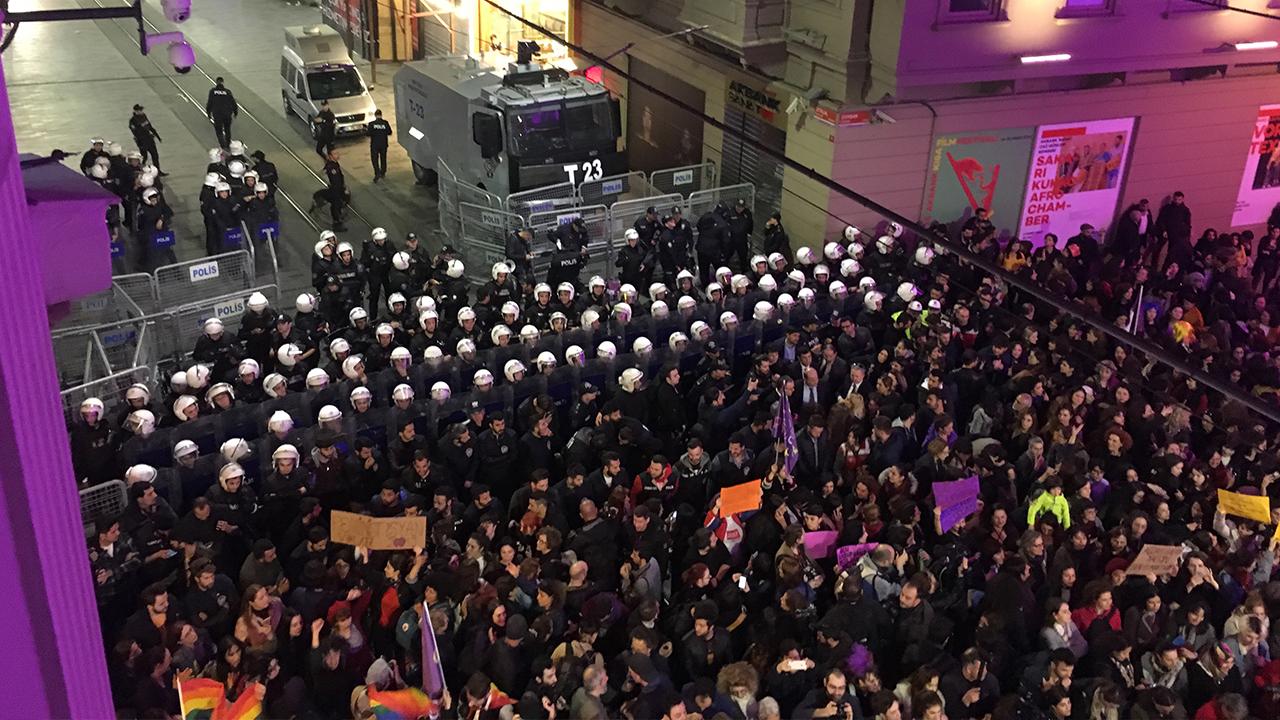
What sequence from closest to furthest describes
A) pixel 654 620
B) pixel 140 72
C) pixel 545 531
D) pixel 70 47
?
pixel 654 620
pixel 545 531
pixel 140 72
pixel 70 47

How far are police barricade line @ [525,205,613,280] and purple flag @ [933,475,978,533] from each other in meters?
10.1

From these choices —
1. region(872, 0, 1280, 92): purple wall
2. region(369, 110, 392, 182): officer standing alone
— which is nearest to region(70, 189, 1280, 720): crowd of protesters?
region(872, 0, 1280, 92): purple wall

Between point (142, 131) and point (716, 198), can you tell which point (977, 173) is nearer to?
point (716, 198)

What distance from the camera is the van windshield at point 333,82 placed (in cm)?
2592

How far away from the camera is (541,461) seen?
11516 mm

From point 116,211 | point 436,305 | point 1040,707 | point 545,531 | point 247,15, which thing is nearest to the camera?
point 1040,707

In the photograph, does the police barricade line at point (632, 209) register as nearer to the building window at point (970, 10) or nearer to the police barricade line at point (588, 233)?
the police barricade line at point (588, 233)

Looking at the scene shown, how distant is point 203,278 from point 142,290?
0.84 meters

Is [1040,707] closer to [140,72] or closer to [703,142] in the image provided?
[703,142]

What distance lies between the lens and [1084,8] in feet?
Answer: 59.5

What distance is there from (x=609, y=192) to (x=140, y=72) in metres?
18.8

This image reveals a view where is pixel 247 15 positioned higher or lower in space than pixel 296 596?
lower

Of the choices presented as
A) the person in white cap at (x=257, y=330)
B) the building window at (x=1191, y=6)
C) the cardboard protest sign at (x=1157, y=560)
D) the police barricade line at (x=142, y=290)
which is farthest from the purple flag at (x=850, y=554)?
the building window at (x=1191, y=6)

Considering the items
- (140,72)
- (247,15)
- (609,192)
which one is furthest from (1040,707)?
(247,15)
